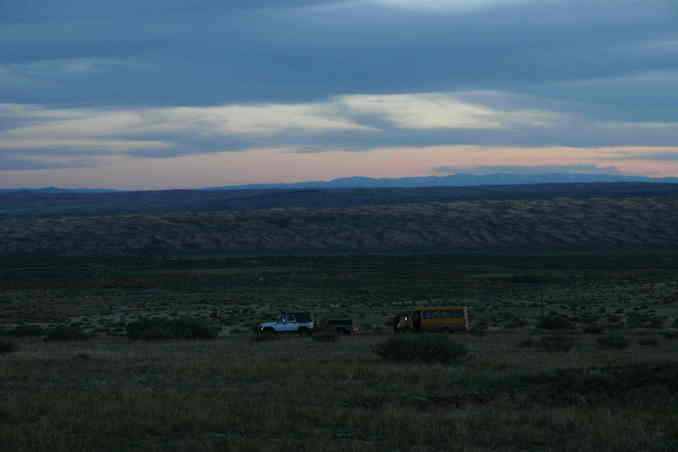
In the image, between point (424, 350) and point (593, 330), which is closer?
point (424, 350)

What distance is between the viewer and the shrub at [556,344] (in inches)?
986

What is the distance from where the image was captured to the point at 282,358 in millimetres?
22594

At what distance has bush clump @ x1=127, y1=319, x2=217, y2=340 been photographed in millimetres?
32509

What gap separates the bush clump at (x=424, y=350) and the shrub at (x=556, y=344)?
4.50 meters

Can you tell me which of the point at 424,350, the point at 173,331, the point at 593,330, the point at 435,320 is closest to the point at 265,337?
the point at 173,331

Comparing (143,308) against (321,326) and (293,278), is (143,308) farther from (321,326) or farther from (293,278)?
(293,278)

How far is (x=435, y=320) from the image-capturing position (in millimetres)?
33750

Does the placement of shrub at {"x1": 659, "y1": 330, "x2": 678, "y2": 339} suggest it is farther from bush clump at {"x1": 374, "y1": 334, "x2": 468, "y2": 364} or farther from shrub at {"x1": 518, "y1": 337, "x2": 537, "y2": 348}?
bush clump at {"x1": 374, "y1": 334, "x2": 468, "y2": 364}

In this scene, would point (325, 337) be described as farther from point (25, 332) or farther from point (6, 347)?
point (25, 332)

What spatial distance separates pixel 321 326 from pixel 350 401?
21678 millimetres

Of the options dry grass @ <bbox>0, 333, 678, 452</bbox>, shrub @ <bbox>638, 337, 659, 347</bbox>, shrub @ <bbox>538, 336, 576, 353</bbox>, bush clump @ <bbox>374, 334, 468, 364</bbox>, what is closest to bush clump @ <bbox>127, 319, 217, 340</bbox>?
dry grass @ <bbox>0, 333, 678, 452</bbox>

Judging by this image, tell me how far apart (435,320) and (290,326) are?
6.37m

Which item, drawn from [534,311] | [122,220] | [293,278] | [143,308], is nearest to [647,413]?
[534,311]

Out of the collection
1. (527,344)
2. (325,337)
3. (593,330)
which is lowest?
(593,330)
